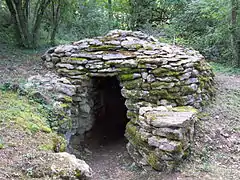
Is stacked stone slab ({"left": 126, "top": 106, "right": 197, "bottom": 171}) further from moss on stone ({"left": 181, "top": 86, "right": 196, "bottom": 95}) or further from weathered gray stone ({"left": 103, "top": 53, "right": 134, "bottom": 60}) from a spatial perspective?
weathered gray stone ({"left": 103, "top": 53, "right": 134, "bottom": 60})

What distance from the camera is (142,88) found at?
575 centimetres

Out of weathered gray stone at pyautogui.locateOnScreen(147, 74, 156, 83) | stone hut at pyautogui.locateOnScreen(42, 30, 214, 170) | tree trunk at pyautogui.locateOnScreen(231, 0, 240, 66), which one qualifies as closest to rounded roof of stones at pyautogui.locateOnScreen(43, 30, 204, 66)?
stone hut at pyautogui.locateOnScreen(42, 30, 214, 170)

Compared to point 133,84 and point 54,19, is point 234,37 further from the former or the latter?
point 54,19

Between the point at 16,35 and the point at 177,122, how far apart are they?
6233mm

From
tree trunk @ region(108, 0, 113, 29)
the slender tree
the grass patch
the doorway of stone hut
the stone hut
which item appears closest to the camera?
the grass patch

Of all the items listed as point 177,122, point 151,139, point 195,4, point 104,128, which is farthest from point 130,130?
point 195,4

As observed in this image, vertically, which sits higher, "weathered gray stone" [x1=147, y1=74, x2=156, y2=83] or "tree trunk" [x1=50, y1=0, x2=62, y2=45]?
"tree trunk" [x1=50, y1=0, x2=62, y2=45]

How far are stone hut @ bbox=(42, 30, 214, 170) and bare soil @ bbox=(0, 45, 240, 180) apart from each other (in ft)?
0.71

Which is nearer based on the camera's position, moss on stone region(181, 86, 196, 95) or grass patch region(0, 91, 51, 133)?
grass patch region(0, 91, 51, 133)

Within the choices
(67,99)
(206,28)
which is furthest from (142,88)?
(206,28)

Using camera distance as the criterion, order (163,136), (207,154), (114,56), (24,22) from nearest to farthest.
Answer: (163,136)
(207,154)
(114,56)
(24,22)

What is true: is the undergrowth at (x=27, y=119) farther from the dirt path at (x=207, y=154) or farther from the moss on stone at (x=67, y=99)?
the dirt path at (x=207, y=154)

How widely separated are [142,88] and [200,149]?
5.52 feet

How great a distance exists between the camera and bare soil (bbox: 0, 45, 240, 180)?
4.42m
